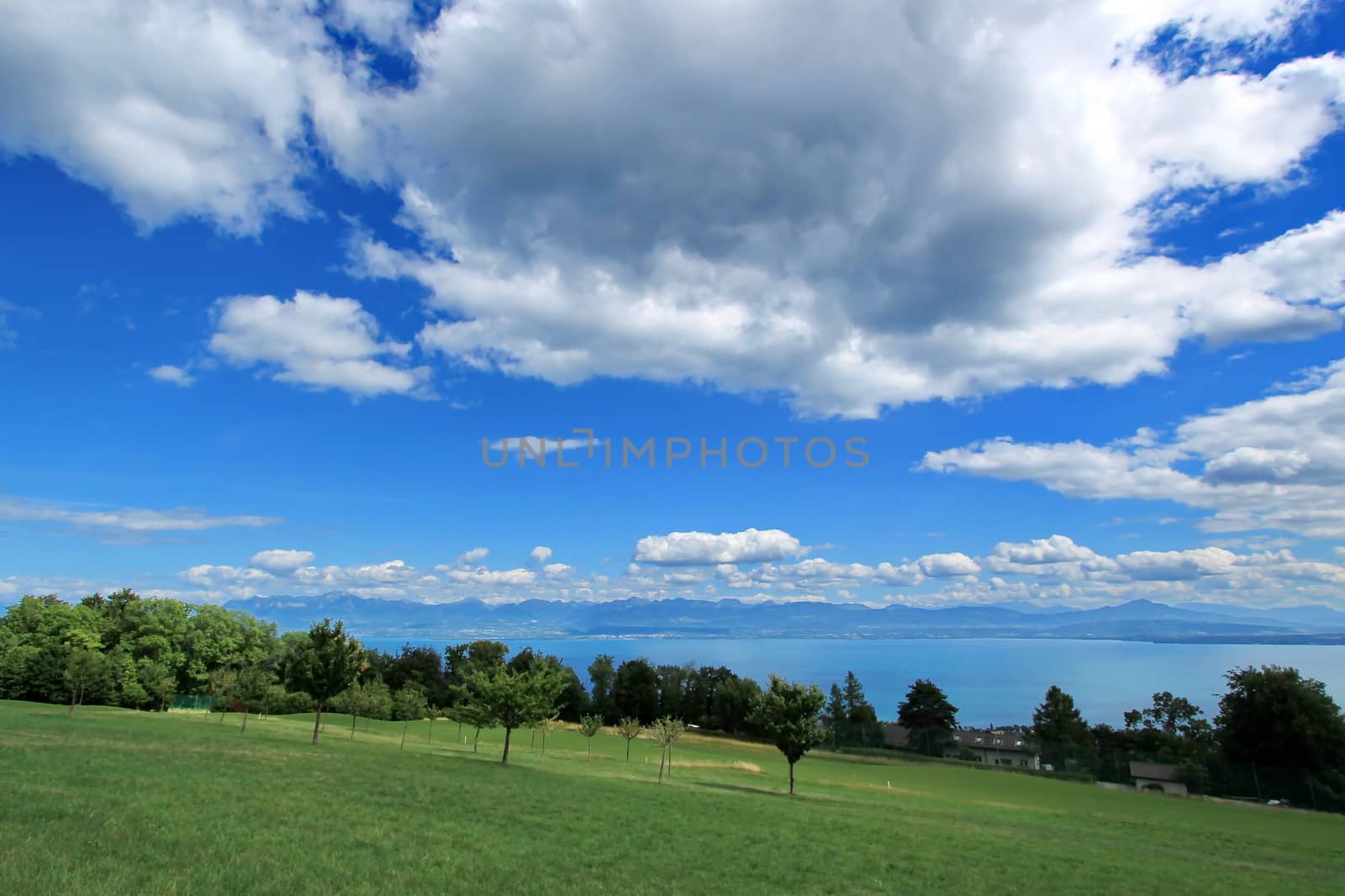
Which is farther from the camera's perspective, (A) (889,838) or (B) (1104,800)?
(B) (1104,800)

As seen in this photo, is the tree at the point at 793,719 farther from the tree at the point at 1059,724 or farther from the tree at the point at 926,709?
the tree at the point at 926,709

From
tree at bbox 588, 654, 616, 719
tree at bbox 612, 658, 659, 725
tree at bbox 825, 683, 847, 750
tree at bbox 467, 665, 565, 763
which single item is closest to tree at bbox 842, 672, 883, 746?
tree at bbox 825, 683, 847, 750

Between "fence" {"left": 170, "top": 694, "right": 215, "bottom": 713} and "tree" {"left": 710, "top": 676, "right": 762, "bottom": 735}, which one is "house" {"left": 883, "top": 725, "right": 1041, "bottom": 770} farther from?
"fence" {"left": 170, "top": 694, "right": 215, "bottom": 713}

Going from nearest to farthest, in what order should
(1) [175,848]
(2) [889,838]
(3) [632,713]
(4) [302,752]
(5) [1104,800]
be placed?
(1) [175,848], (2) [889,838], (4) [302,752], (5) [1104,800], (3) [632,713]

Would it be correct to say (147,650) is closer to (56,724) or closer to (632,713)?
(56,724)

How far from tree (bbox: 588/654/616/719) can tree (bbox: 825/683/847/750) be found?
3496 cm

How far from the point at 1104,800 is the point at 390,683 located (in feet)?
323

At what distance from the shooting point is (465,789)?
24141 millimetres

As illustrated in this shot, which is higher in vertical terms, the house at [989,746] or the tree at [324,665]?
the tree at [324,665]

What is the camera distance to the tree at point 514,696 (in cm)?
3878

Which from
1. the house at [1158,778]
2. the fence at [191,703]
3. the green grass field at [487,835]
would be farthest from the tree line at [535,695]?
the green grass field at [487,835]

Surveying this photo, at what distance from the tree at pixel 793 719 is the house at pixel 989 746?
169ft

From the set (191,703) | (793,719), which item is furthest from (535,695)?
(191,703)

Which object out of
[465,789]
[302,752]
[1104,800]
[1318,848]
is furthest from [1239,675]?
[302,752]
